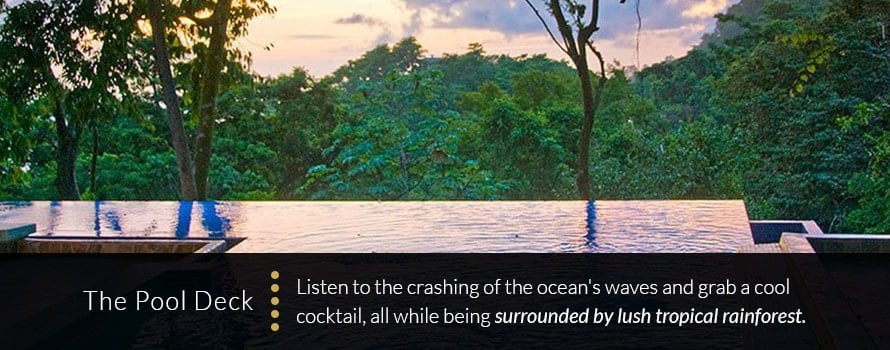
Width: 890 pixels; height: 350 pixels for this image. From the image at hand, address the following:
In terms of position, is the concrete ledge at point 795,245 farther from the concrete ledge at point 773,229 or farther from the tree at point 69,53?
the tree at point 69,53

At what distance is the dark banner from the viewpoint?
241 centimetres

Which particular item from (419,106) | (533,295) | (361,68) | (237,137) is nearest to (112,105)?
(237,137)

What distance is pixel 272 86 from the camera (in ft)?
40.6

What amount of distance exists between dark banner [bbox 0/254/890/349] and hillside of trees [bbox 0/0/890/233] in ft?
10.0

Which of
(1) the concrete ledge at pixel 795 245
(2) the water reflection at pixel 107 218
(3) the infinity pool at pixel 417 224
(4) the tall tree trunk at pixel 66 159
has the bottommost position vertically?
(1) the concrete ledge at pixel 795 245

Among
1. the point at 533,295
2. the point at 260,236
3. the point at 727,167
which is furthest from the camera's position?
the point at 727,167

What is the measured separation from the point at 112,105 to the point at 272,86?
4296mm

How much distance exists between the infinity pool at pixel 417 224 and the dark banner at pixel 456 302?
30 cm

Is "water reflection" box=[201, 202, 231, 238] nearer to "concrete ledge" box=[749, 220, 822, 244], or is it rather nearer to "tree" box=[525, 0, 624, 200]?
"concrete ledge" box=[749, 220, 822, 244]

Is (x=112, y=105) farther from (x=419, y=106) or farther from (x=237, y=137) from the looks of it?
(x=419, y=106)

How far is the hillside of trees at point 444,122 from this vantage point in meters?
7.82

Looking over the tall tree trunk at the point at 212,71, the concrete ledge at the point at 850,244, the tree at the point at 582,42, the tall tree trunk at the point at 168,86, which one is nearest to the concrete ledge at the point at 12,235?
the tall tree trunk at the point at 168,86

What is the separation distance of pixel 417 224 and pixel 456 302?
1.84 meters

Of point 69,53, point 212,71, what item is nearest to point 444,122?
point 212,71
